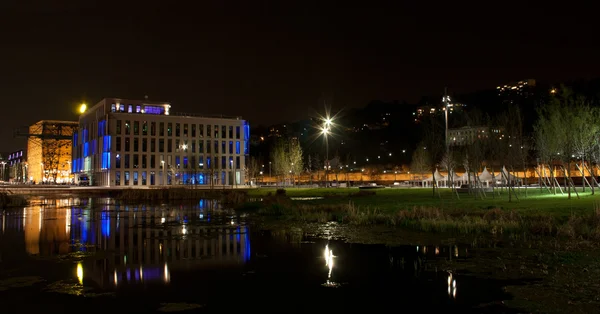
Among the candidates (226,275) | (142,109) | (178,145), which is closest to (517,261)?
(226,275)

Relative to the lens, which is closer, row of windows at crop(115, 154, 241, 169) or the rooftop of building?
row of windows at crop(115, 154, 241, 169)

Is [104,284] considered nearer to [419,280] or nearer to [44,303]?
[44,303]

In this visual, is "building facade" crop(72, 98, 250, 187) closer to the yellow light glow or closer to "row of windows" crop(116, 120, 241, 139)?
"row of windows" crop(116, 120, 241, 139)

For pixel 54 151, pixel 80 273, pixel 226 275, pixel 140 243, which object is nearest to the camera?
pixel 226 275

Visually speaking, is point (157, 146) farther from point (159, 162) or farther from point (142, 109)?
point (142, 109)

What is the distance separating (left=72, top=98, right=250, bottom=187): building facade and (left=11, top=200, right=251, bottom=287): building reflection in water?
3053 inches

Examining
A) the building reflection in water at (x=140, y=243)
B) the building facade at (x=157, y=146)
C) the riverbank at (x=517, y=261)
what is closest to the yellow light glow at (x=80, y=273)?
the building reflection in water at (x=140, y=243)

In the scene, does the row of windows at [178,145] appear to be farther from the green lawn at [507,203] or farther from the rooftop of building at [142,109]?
the green lawn at [507,203]

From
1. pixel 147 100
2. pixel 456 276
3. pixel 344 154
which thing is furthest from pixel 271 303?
pixel 344 154

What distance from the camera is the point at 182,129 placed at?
120 metres

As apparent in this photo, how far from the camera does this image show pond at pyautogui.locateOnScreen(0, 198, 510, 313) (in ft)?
36.8

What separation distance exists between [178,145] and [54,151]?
69132mm

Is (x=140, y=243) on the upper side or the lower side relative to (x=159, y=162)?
lower

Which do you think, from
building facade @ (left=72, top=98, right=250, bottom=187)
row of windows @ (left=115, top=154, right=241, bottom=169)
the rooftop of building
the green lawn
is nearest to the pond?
the green lawn
